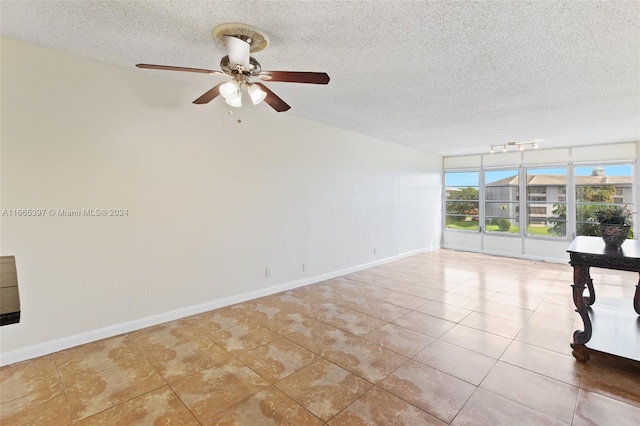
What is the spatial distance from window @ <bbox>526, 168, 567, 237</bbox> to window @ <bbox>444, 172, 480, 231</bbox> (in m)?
1.20

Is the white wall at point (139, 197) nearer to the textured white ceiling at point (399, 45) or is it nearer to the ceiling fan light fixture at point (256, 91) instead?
the textured white ceiling at point (399, 45)

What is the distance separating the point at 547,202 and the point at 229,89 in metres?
7.76

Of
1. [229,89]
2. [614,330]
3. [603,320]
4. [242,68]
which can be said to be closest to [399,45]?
[242,68]

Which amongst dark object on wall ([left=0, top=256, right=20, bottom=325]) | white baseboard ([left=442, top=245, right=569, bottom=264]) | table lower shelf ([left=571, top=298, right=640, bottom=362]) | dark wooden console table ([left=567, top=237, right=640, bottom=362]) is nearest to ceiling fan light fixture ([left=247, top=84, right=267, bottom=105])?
dark object on wall ([left=0, top=256, right=20, bottom=325])

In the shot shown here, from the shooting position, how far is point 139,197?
3174 millimetres

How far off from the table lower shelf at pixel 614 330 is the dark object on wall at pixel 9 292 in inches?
195

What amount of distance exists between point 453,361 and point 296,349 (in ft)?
4.65

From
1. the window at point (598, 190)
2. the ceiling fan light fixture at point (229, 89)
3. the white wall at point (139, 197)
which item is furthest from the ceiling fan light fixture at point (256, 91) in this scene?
the window at point (598, 190)

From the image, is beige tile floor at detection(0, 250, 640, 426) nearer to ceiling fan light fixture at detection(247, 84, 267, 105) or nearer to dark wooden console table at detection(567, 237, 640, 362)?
dark wooden console table at detection(567, 237, 640, 362)

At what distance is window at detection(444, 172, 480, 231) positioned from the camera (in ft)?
26.5

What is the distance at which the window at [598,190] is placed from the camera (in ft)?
19.9

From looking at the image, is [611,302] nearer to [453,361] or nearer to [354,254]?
[453,361]

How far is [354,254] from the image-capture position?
18.7 ft

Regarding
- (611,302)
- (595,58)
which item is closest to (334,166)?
(595,58)
